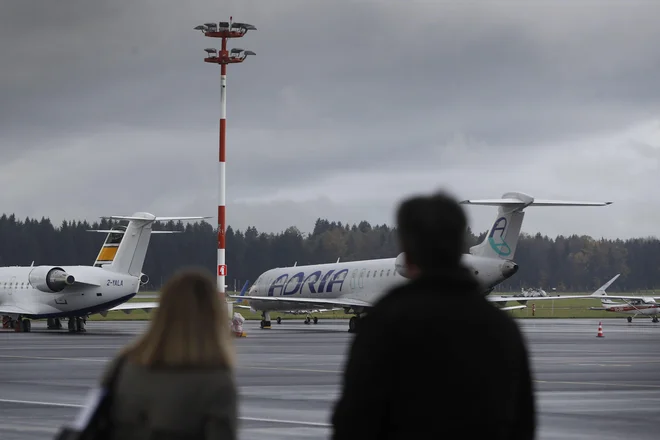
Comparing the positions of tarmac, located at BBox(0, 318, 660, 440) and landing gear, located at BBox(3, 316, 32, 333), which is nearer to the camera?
tarmac, located at BBox(0, 318, 660, 440)

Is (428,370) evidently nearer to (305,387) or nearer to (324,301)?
(305,387)

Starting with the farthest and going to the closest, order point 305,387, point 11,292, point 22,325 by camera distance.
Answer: point 11,292, point 22,325, point 305,387

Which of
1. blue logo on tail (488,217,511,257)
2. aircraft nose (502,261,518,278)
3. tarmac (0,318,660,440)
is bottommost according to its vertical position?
tarmac (0,318,660,440)

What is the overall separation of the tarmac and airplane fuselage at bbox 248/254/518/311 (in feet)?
53.0

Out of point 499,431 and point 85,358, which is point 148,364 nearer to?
point 499,431

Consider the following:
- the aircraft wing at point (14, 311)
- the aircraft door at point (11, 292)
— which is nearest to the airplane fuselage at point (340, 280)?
the aircraft wing at point (14, 311)

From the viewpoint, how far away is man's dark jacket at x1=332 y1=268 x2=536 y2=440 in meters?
4.25

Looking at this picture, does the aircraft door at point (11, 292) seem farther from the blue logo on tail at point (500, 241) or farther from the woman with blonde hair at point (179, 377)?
the woman with blonde hair at point (179, 377)

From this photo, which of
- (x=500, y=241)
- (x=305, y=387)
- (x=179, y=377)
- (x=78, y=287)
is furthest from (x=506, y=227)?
(x=179, y=377)

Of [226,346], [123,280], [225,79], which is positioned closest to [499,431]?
[226,346]

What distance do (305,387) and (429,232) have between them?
18074 mm

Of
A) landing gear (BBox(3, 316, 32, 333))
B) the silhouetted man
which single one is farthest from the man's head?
landing gear (BBox(3, 316, 32, 333))

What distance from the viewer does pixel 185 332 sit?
518cm

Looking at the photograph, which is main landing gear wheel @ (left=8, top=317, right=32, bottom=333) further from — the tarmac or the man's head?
the man's head
